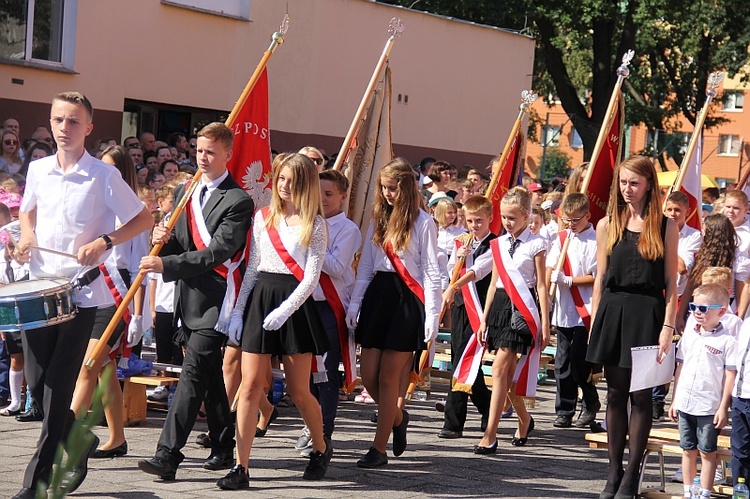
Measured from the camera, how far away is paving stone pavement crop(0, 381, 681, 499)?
23.3 feet

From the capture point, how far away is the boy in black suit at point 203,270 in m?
6.98

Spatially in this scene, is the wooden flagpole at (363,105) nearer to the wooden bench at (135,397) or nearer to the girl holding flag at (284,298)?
the wooden bench at (135,397)

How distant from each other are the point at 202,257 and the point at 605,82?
2975cm

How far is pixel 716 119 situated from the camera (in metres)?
44.2

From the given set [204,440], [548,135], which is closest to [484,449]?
[204,440]

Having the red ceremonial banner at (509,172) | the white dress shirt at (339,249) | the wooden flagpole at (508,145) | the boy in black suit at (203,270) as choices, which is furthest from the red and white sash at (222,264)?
the red ceremonial banner at (509,172)

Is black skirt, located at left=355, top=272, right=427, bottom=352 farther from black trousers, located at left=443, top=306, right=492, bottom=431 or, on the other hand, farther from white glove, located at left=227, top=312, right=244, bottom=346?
black trousers, located at left=443, top=306, right=492, bottom=431

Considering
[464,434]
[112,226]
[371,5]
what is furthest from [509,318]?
[371,5]

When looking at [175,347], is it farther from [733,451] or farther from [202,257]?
[733,451]

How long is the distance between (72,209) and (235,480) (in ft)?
5.91

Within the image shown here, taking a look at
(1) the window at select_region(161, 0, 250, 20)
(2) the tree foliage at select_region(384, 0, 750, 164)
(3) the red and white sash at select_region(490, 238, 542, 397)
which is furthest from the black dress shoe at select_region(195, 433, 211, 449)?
(2) the tree foliage at select_region(384, 0, 750, 164)

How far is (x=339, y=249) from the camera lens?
7855 mm

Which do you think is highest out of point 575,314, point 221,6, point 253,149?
point 221,6

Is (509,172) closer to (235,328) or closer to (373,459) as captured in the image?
(373,459)
